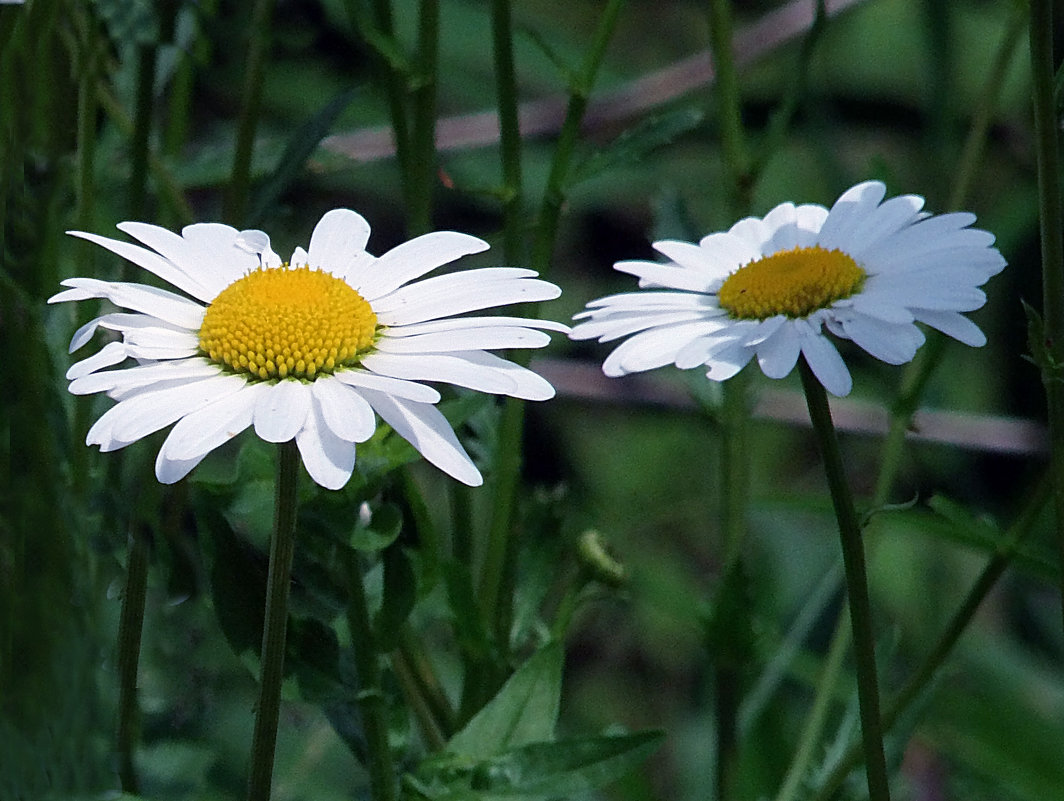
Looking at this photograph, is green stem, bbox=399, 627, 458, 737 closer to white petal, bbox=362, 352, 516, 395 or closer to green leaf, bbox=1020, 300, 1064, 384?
white petal, bbox=362, 352, 516, 395

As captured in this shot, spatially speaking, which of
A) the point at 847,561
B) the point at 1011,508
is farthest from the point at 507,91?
the point at 1011,508

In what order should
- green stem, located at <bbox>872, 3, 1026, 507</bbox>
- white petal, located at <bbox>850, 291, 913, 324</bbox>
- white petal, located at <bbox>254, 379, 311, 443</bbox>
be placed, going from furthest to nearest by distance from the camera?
green stem, located at <bbox>872, 3, 1026, 507</bbox> → white petal, located at <bbox>850, 291, 913, 324</bbox> → white petal, located at <bbox>254, 379, 311, 443</bbox>

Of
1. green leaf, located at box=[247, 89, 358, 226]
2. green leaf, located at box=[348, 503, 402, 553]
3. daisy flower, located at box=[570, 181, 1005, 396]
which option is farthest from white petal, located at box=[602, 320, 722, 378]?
green leaf, located at box=[247, 89, 358, 226]

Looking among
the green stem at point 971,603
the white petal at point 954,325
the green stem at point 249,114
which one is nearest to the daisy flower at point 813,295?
the white petal at point 954,325

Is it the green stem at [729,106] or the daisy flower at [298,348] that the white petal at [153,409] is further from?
the green stem at [729,106]

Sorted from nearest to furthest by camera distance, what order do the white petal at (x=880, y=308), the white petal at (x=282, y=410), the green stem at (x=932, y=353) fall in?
the white petal at (x=282, y=410)
the white petal at (x=880, y=308)
the green stem at (x=932, y=353)

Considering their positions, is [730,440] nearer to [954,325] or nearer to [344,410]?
[954,325]


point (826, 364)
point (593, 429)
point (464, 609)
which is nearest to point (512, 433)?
point (464, 609)
